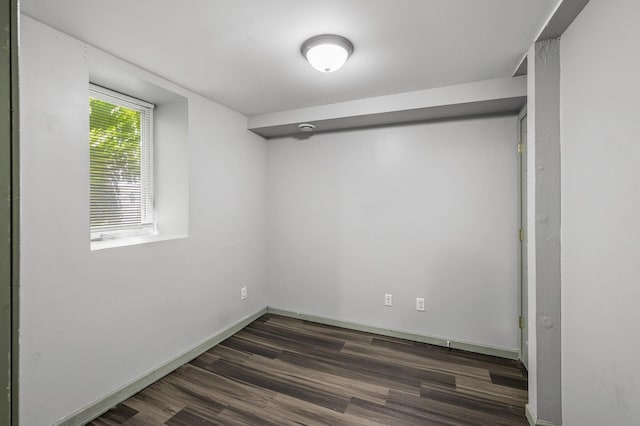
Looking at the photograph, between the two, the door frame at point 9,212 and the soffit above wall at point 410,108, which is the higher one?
the soffit above wall at point 410,108

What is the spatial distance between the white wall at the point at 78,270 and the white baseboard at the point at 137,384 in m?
0.04

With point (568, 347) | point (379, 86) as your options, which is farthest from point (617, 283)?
point (379, 86)

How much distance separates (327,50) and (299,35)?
18 cm

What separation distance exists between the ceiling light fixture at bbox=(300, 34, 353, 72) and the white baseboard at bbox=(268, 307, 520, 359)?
8.22 feet

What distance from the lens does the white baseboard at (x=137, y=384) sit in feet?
5.74

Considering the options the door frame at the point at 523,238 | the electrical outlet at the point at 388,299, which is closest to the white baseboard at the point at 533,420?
the door frame at the point at 523,238

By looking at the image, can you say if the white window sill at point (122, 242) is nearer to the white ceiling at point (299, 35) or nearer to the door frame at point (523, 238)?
the white ceiling at point (299, 35)

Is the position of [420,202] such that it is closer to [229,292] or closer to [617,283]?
[617,283]

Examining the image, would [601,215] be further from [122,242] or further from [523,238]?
[122,242]

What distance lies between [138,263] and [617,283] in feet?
8.82

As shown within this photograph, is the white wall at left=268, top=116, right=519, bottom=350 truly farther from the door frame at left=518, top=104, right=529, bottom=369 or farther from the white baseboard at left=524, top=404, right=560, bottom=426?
the white baseboard at left=524, top=404, right=560, bottom=426

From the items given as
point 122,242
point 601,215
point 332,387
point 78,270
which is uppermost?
point 601,215

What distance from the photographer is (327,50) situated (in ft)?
5.76

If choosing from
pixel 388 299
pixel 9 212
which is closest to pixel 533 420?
pixel 388 299
